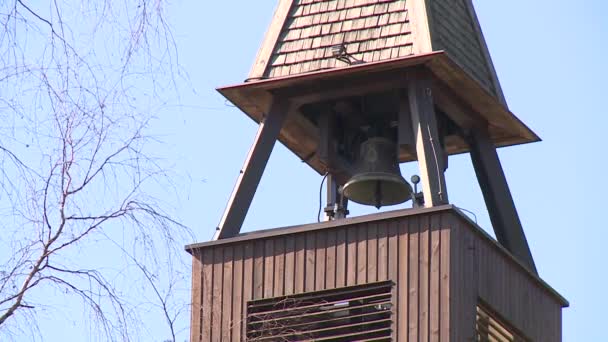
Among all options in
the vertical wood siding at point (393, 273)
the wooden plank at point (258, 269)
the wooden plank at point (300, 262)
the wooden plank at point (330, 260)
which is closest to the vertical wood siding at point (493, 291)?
the vertical wood siding at point (393, 273)

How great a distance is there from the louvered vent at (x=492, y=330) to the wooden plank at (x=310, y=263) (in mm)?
1713

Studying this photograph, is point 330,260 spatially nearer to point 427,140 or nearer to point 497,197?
point 427,140

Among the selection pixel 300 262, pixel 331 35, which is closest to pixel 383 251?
pixel 300 262

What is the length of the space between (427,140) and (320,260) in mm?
1745

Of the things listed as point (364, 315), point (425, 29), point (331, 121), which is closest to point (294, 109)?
point (331, 121)

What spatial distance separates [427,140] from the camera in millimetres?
20859

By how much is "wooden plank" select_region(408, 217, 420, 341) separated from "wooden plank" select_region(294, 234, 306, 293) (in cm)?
117

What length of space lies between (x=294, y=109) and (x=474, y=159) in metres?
2.12

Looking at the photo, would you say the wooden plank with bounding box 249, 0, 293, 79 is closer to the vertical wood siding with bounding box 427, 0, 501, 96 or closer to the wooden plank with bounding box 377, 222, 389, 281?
the vertical wood siding with bounding box 427, 0, 501, 96

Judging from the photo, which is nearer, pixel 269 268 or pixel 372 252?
pixel 372 252

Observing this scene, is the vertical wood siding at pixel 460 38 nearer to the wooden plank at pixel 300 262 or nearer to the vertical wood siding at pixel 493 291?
the vertical wood siding at pixel 493 291

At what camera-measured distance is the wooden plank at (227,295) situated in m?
20.3

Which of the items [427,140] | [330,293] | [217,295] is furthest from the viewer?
[427,140]

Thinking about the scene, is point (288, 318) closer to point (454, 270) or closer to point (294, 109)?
point (454, 270)
